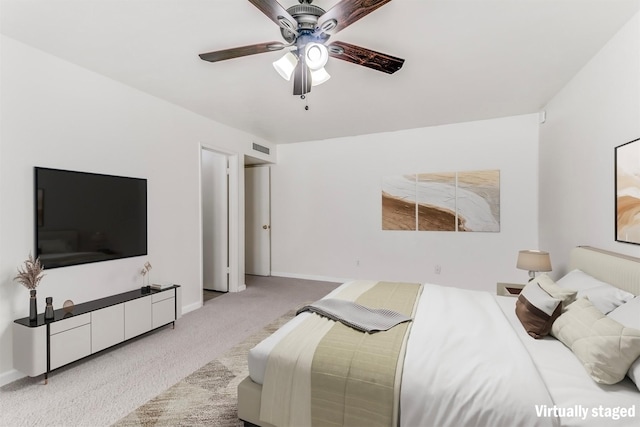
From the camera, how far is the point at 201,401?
6.48ft

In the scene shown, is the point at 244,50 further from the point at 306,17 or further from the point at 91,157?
the point at 91,157

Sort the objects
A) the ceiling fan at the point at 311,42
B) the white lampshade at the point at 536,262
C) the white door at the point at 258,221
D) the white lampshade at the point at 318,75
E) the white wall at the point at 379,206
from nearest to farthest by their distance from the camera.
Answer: the ceiling fan at the point at 311,42
the white lampshade at the point at 318,75
the white lampshade at the point at 536,262
the white wall at the point at 379,206
the white door at the point at 258,221

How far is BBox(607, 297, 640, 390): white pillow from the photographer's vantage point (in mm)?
1255

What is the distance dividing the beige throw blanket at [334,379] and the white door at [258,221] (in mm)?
4213

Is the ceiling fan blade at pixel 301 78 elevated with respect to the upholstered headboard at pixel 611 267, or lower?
elevated

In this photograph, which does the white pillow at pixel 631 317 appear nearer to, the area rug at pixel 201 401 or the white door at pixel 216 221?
the area rug at pixel 201 401

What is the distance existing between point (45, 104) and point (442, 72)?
3480 mm

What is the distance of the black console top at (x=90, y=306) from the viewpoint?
7.22 ft

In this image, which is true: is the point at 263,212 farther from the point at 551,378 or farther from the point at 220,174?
the point at 551,378

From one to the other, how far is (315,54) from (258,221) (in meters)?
4.55

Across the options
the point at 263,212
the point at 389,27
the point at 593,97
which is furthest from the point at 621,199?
the point at 263,212

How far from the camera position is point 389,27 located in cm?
211

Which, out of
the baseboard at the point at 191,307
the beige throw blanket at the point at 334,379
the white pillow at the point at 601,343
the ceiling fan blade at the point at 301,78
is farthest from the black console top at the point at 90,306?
the white pillow at the point at 601,343

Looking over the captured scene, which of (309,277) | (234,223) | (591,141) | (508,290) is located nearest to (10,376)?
(234,223)
